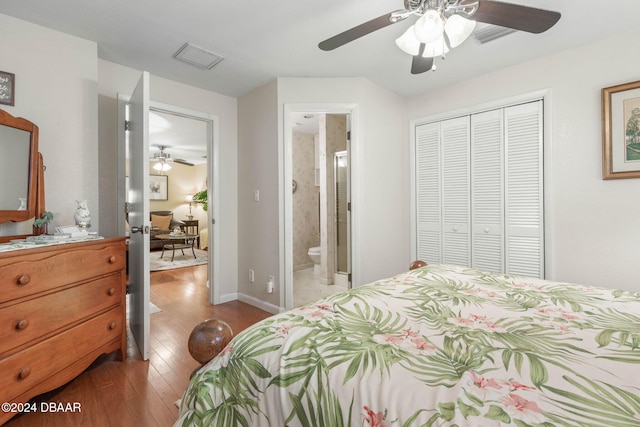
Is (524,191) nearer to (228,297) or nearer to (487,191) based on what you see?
(487,191)

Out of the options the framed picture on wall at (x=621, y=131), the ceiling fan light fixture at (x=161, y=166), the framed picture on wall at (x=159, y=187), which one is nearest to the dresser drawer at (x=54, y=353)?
the framed picture on wall at (x=621, y=131)

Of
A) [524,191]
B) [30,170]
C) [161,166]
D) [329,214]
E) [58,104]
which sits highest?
[161,166]

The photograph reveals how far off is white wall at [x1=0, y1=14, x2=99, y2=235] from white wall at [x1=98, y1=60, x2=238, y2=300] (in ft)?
1.01

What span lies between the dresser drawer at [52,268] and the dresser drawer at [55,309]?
0.19 feet

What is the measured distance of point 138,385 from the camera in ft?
6.04

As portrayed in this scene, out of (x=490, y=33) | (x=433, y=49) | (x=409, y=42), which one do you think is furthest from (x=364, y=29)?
(x=490, y=33)

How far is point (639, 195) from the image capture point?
225cm

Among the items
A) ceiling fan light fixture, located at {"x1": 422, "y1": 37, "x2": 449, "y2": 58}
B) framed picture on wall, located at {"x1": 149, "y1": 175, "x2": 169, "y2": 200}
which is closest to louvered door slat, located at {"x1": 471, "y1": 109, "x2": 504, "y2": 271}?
ceiling fan light fixture, located at {"x1": 422, "y1": 37, "x2": 449, "y2": 58}

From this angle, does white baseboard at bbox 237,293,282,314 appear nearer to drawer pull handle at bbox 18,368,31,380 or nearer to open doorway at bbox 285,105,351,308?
open doorway at bbox 285,105,351,308

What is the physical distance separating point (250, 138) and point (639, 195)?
135 inches

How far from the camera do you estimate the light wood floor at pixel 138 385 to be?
5.08ft

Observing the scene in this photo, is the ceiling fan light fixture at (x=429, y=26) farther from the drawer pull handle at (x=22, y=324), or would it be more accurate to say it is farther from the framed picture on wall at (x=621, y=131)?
the drawer pull handle at (x=22, y=324)

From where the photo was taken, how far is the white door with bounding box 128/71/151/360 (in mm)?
2086

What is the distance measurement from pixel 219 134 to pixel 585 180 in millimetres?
3504
